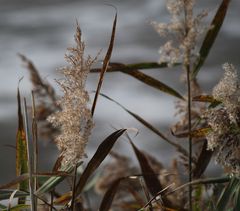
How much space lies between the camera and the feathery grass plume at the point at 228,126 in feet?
3.02

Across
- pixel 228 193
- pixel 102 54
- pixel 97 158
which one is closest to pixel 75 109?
pixel 97 158

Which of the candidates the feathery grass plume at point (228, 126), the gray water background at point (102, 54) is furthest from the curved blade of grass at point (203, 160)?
the gray water background at point (102, 54)

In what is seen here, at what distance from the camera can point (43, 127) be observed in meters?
1.89

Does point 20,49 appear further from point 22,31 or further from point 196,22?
point 196,22

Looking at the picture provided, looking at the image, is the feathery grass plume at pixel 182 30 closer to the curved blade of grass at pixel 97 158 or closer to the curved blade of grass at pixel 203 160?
the curved blade of grass at pixel 97 158

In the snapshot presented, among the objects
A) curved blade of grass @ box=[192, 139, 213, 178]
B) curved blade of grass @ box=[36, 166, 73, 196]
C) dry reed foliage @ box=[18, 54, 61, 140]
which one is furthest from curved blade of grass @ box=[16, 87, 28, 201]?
dry reed foliage @ box=[18, 54, 61, 140]

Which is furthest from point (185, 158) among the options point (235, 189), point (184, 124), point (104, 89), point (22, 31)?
point (22, 31)

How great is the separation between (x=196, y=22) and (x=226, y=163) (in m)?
0.18

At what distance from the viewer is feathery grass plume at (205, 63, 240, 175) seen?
3.02ft

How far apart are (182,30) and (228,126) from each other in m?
0.13

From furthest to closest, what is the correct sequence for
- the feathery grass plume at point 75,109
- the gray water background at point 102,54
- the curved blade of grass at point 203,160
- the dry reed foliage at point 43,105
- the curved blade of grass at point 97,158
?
the gray water background at point 102,54 < the dry reed foliage at point 43,105 < the curved blade of grass at point 203,160 < the curved blade of grass at point 97,158 < the feathery grass plume at point 75,109

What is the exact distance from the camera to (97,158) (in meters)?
1.01

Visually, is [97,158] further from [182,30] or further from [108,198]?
[182,30]

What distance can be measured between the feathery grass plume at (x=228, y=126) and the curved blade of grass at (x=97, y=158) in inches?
5.2
